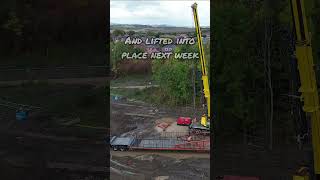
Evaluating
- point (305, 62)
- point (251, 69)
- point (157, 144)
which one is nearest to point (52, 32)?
point (157, 144)

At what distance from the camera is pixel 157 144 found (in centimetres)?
410

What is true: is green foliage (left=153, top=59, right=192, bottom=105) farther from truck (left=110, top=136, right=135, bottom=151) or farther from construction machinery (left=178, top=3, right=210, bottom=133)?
truck (left=110, top=136, right=135, bottom=151)

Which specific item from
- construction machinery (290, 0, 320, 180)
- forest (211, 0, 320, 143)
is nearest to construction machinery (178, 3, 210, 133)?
forest (211, 0, 320, 143)

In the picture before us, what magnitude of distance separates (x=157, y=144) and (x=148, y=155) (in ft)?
0.53

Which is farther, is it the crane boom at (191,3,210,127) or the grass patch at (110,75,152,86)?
the grass patch at (110,75,152,86)

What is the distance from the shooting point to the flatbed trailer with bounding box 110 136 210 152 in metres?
4.02

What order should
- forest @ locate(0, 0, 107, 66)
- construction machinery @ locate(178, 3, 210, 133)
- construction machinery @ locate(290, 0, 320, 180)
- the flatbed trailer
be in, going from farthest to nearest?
the flatbed trailer, construction machinery @ locate(178, 3, 210, 133), forest @ locate(0, 0, 107, 66), construction machinery @ locate(290, 0, 320, 180)

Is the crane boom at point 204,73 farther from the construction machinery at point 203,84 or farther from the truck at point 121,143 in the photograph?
the truck at point 121,143

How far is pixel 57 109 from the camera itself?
12.4ft

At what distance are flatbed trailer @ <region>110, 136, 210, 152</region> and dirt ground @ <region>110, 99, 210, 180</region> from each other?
52mm

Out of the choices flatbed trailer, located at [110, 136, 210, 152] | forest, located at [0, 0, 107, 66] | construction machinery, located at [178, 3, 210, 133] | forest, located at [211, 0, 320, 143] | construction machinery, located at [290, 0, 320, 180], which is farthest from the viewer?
flatbed trailer, located at [110, 136, 210, 152]

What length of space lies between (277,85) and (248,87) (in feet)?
0.85

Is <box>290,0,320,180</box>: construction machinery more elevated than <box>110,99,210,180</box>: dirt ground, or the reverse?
<box>290,0,320,180</box>: construction machinery

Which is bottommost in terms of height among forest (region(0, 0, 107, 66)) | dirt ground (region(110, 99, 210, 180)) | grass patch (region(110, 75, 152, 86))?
dirt ground (region(110, 99, 210, 180))
